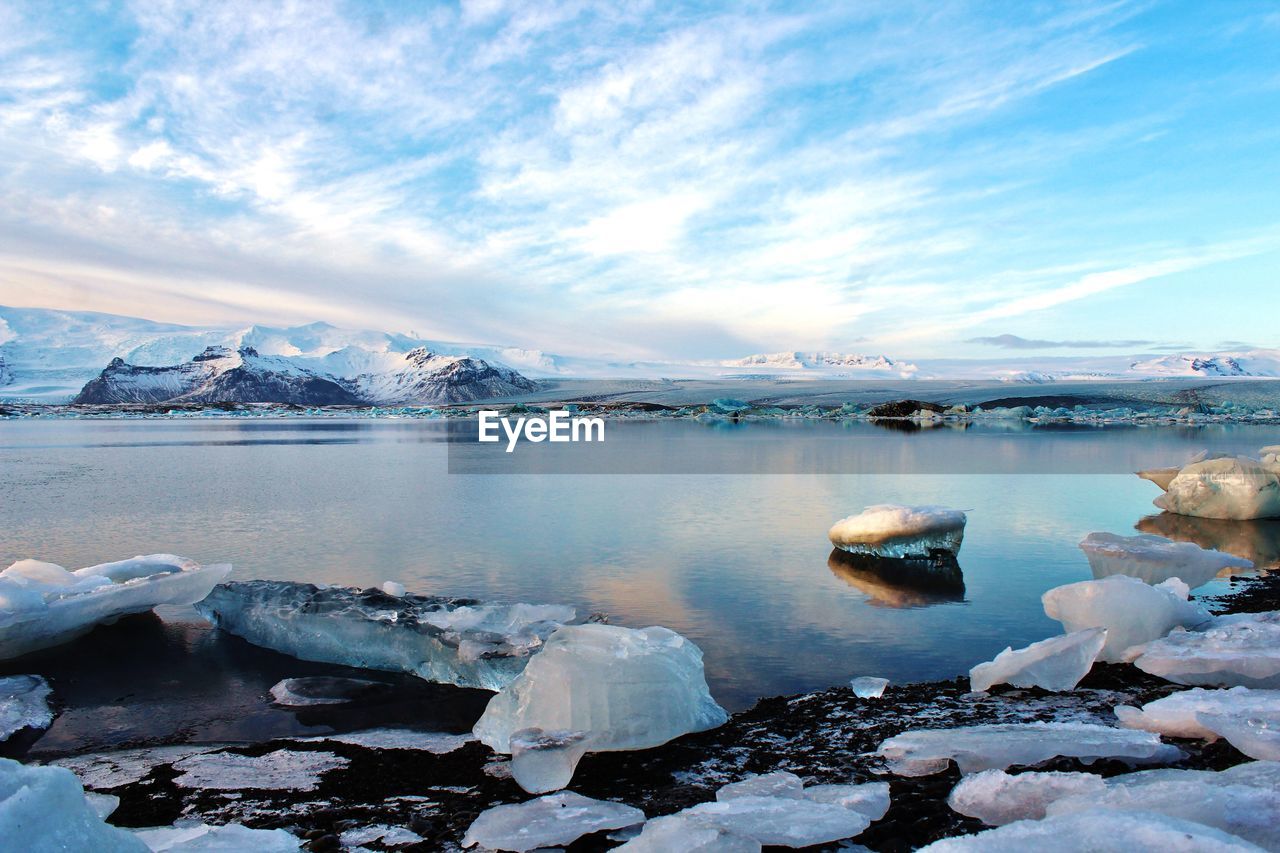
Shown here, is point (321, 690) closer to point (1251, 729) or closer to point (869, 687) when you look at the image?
point (869, 687)

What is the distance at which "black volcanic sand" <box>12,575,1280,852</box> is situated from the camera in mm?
2049

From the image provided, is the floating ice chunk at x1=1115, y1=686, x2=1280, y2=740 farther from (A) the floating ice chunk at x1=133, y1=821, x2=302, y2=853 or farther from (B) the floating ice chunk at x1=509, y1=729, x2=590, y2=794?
(A) the floating ice chunk at x1=133, y1=821, x2=302, y2=853

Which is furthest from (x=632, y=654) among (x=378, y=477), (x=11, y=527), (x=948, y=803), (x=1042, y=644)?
(x=378, y=477)

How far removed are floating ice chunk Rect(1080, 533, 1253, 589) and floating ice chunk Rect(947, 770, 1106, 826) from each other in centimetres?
341

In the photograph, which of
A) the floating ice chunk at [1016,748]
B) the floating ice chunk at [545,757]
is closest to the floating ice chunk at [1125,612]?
the floating ice chunk at [1016,748]

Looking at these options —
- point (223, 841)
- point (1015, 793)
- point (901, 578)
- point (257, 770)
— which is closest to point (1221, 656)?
point (1015, 793)

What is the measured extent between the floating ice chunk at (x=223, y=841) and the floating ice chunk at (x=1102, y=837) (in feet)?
4.69

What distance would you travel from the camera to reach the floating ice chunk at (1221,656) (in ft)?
9.06

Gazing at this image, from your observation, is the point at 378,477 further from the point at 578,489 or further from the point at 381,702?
the point at 381,702

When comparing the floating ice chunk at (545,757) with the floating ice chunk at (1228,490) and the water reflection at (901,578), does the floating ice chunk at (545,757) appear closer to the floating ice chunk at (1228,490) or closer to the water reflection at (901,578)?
the water reflection at (901,578)

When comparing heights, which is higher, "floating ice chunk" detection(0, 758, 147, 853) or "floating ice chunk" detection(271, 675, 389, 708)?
"floating ice chunk" detection(0, 758, 147, 853)

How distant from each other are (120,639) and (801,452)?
1475 cm

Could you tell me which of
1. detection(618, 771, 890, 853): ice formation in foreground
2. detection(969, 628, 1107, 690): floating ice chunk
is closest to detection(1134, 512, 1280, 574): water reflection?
detection(969, 628, 1107, 690): floating ice chunk

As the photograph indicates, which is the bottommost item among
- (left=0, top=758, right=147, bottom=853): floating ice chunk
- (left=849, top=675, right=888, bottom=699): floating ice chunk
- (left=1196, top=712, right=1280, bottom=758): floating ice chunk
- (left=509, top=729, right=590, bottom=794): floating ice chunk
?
(left=849, top=675, right=888, bottom=699): floating ice chunk
